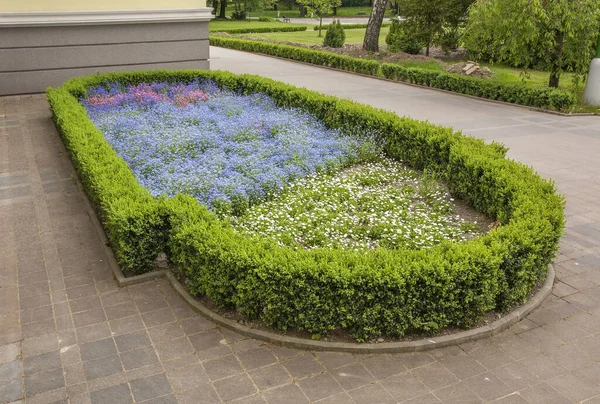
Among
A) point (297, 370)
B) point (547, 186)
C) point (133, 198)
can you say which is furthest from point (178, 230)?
point (547, 186)

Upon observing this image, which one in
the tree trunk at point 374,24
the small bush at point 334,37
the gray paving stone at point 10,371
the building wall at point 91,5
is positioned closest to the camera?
the gray paving stone at point 10,371

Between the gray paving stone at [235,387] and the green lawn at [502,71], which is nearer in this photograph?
the gray paving stone at [235,387]

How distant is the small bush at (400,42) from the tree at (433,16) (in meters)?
1.46

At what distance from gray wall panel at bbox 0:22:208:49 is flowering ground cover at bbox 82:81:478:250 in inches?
163

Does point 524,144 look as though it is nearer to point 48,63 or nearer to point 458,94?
point 458,94

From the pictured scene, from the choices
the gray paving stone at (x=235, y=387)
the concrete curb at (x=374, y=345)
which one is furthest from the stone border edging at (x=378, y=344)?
the gray paving stone at (x=235, y=387)

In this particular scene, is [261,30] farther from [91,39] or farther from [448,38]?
[91,39]

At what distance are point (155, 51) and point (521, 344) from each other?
14150mm

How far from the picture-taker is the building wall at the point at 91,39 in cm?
1476

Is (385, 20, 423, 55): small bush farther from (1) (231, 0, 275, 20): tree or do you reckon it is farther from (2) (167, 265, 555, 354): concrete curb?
(1) (231, 0, 275, 20): tree

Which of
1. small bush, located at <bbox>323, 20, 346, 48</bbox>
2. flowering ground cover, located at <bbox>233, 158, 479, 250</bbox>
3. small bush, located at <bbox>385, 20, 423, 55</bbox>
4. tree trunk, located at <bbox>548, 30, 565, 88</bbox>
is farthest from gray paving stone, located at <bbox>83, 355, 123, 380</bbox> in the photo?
small bush, located at <bbox>323, 20, 346, 48</bbox>

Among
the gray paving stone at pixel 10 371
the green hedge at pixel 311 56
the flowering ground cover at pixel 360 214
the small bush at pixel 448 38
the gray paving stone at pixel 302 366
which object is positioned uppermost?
the small bush at pixel 448 38

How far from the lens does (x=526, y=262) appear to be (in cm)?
532

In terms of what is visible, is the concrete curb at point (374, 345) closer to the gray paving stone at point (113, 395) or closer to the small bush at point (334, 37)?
the gray paving stone at point (113, 395)
